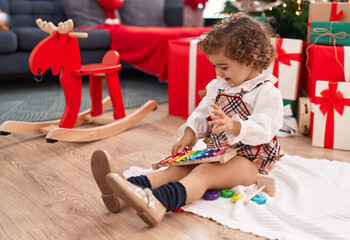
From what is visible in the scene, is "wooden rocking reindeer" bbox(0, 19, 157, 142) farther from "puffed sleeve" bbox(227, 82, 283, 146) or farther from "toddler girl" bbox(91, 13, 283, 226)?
"puffed sleeve" bbox(227, 82, 283, 146)

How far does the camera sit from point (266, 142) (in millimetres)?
964

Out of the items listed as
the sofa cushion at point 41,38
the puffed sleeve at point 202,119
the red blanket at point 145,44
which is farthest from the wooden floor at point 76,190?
the sofa cushion at point 41,38

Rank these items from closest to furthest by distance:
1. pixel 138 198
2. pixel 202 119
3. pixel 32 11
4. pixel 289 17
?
pixel 138 198
pixel 202 119
pixel 289 17
pixel 32 11

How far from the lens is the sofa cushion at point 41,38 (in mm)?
2381

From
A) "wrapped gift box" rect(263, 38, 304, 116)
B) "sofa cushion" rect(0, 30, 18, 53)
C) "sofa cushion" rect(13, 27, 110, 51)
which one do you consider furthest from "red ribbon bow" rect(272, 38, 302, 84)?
"sofa cushion" rect(0, 30, 18, 53)

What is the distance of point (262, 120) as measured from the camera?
94cm

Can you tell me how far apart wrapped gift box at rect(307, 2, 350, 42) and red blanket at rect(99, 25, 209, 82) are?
101 centimetres

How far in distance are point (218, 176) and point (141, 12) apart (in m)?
2.36

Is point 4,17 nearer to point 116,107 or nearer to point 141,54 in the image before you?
point 141,54

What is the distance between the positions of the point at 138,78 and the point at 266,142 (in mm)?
2107

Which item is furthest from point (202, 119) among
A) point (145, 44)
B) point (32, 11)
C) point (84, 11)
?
point (32, 11)

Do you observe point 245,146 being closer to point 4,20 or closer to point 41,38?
point 41,38

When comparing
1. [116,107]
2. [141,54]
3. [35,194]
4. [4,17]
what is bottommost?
[35,194]

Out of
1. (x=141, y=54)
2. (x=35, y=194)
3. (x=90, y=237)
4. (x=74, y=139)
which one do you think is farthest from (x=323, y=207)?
(x=141, y=54)
